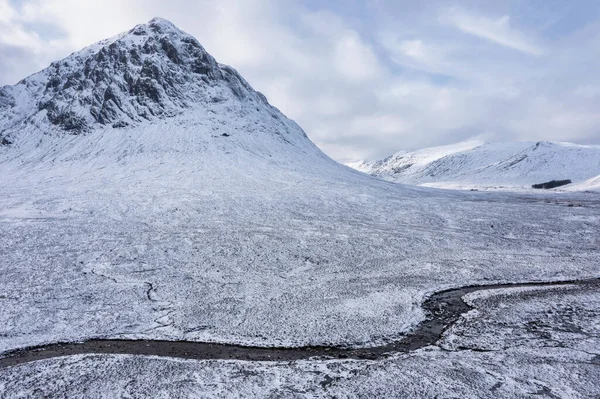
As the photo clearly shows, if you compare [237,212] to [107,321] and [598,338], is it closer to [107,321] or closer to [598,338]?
[107,321]

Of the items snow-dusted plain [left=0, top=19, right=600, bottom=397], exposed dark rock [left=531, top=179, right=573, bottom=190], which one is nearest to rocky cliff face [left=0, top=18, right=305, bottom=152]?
snow-dusted plain [left=0, top=19, right=600, bottom=397]

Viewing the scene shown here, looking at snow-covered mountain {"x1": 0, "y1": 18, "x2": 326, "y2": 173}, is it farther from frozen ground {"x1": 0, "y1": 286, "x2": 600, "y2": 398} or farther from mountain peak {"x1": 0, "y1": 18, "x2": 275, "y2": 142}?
frozen ground {"x1": 0, "y1": 286, "x2": 600, "y2": 398}

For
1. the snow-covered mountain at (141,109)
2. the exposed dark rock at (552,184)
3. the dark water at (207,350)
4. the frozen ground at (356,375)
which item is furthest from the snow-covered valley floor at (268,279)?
the exposed dark rock at (552,184)

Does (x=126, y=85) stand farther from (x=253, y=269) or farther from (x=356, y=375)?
(x=356, y=375)

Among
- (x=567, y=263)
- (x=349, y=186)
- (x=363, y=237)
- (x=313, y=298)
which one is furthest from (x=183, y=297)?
(x=349, y=186)

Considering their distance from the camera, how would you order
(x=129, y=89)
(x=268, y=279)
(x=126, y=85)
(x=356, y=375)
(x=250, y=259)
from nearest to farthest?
(x=356, y=375)
(x=268, y=279)
(x=250, y=259)
(x=129, y=89)
(x=126, y=85)

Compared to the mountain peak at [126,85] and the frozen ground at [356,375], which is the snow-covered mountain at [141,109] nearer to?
the mountain peak at [126,85]

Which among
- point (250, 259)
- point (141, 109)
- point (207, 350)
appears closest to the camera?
point (207, 350)

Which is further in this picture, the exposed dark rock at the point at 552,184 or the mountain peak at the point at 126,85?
the exposed dark rock at the point at 552,184

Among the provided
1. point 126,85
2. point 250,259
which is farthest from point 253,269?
point 126,85

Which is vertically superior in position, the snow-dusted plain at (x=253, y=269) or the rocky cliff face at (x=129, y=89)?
the rocky cliff face at (x=129, y=89)
